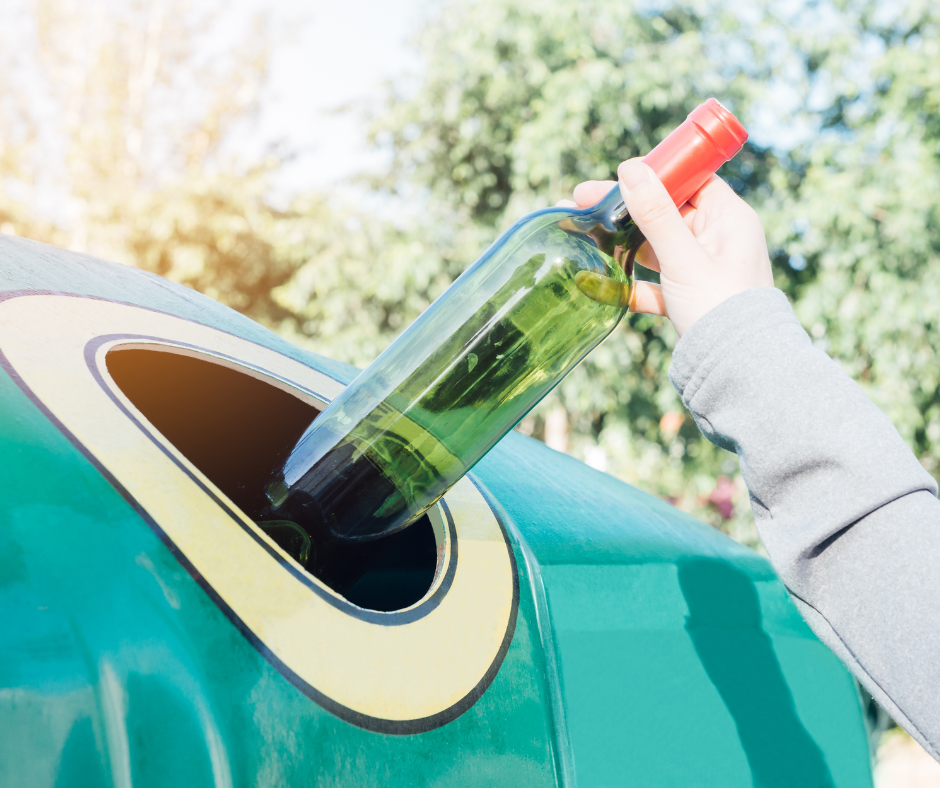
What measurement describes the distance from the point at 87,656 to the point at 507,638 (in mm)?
381

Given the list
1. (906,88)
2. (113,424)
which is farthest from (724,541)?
(906,88)

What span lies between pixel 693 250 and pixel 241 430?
1.92ft

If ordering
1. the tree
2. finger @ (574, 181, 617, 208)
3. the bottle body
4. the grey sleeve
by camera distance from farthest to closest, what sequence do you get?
the tree < finger @ (574, 181, 617, 208) < the bottle body < the grey sleeve

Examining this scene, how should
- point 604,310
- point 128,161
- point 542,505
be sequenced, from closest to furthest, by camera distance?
point 604,310, point 542,505, point 128,161

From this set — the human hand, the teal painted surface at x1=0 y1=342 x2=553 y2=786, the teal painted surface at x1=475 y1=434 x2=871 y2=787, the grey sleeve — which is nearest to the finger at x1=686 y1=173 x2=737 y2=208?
the human hand

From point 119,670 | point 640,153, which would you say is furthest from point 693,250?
point 640,153

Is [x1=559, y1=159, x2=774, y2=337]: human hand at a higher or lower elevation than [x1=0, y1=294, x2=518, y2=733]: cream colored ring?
higher

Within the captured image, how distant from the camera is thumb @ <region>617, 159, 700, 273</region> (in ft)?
2.33

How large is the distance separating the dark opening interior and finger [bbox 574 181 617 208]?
0.40 m

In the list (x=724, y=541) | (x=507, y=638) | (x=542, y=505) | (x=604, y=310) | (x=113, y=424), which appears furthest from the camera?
(x=724, y=541)

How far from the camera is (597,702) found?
2.67 ft

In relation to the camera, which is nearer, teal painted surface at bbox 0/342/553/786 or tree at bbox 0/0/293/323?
teal painted surface at bbox 0/342/553/786

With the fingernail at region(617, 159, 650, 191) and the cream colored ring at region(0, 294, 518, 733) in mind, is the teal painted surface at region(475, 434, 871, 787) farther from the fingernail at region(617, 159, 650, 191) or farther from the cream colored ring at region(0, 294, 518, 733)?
the fingernail at region(617, 159, 650, 191)

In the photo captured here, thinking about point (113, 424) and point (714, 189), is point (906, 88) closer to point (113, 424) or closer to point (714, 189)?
point (714, 189)
